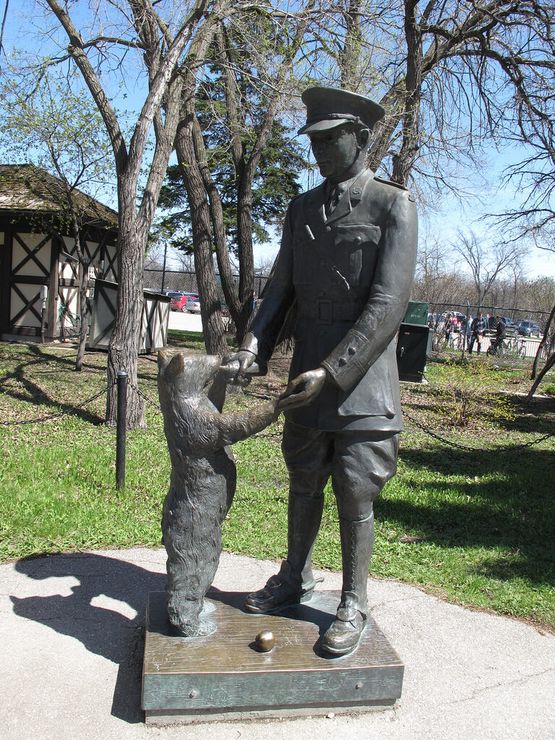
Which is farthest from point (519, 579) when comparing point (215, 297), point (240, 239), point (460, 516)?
point (240, 239)

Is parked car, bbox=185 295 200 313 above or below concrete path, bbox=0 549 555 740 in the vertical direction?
above

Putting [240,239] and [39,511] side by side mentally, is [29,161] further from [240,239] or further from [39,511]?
[39,511]

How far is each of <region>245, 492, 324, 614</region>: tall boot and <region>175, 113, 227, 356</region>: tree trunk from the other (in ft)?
27.7

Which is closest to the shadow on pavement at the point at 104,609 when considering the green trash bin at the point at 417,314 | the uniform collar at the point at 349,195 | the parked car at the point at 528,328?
the uniform collar at the point at 349,195

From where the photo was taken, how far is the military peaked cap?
2.82m

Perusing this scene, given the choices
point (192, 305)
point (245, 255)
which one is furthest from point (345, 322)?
point (192, 305)

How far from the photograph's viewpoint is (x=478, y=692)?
317 cm

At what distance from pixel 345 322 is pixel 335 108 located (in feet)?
2.95

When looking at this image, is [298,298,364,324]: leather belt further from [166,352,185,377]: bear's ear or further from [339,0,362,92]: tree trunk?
[339,0,362,92]: tree trunk

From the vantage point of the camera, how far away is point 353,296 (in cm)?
298

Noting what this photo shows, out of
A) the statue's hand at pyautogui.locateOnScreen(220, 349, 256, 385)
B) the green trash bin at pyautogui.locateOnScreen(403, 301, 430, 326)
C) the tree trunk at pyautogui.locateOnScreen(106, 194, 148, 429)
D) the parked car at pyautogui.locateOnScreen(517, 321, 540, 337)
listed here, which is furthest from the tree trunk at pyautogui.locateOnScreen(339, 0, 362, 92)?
the parked car at pyautogui.locateOnScreen(517, 321, 540, 337)

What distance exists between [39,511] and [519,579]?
3546 millimetres

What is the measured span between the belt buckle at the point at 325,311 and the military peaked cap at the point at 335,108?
72 centimetres

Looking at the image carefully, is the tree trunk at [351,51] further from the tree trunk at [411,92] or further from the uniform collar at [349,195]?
the uniform collar at [349,195]
